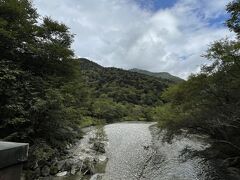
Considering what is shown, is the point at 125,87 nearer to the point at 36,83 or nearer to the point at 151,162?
the point at 151,162

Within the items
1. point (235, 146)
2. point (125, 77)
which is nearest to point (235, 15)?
point (235, 146)

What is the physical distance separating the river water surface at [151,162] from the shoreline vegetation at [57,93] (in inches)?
57.0

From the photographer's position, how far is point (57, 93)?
45.4 feet

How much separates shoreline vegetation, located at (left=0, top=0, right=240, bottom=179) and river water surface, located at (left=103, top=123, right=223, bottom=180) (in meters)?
1.45

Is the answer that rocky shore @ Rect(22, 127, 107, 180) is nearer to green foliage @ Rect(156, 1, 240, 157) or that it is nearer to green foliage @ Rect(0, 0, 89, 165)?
green foliage @ Rect(0, 0, 89, 165)

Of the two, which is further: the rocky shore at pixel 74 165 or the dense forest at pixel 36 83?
the dense forest at pixel 36 83

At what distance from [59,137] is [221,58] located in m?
8.94

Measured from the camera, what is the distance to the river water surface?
42.0 ft

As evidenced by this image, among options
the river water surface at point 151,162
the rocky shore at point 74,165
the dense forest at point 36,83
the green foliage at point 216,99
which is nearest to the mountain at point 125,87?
the river water surface at point 151,162

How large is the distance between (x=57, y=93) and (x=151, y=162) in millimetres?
5821

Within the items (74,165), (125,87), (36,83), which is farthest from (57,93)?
(125,87)

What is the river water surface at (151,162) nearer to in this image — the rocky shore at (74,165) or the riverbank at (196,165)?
the riverbank at (196,165)

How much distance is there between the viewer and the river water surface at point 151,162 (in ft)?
42.0

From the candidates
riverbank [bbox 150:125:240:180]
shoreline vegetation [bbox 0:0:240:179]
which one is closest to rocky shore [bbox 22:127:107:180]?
shoreline vegetation [bbox 0:0:240:179]
